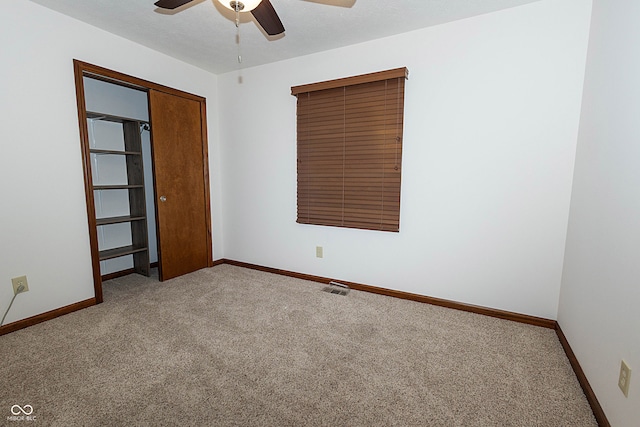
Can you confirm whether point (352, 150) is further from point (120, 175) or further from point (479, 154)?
point (120, 175)

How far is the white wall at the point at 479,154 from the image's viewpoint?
209 centimetres

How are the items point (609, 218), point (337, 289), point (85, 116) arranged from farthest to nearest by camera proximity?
point (337, 289), point (85, 116), point (609, 218)

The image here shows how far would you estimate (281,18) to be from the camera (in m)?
2.33

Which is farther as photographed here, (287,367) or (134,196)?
(134,196)

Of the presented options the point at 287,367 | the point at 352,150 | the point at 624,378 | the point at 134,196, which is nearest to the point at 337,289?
the point at 287,367

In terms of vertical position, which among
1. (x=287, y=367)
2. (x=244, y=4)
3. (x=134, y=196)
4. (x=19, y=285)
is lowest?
(x=287, y=367)

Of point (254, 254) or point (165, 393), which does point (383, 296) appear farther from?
point (165, 393)

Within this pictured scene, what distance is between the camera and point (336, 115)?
2.86 m

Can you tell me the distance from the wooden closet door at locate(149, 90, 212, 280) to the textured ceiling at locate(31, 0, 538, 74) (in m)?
0.62

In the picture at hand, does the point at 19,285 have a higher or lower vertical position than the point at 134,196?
lower

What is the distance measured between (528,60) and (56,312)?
13.7 ft

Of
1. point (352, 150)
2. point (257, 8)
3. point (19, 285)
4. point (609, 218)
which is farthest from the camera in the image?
point (352, 150)

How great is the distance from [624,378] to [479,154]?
63.8 inches

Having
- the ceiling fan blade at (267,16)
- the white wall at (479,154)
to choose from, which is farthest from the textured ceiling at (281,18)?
the ceiling fan blade at (267,16)
